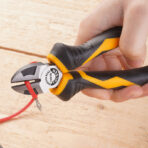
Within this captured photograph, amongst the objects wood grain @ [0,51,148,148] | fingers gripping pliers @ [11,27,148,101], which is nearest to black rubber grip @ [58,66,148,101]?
fingers gripping pliers @ [11,27,148,101]

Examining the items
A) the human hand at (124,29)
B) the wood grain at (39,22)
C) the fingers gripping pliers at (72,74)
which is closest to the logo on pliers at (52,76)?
the fingers gripping pliers at (72,74)

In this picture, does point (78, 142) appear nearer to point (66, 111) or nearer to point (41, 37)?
point (66, 111)

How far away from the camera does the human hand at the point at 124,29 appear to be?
44cm

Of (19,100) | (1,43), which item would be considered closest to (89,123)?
(19,100)

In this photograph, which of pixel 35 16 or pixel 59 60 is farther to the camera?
pixel 35 16

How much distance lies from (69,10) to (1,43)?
217mm

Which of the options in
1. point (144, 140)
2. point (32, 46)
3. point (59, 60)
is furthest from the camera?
point (32, 46)

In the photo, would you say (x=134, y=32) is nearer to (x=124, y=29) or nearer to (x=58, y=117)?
(x=124, y=29)

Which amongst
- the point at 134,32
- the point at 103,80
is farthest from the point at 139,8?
the point at 103,80

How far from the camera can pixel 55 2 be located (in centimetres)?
72

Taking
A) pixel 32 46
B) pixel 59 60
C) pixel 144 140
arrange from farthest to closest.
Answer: pixel 32 46, pixel 144 140, pixel 59 60

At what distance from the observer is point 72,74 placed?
1.47 ft

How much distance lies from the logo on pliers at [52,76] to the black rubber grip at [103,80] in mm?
24

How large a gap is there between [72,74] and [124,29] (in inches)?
5.2
